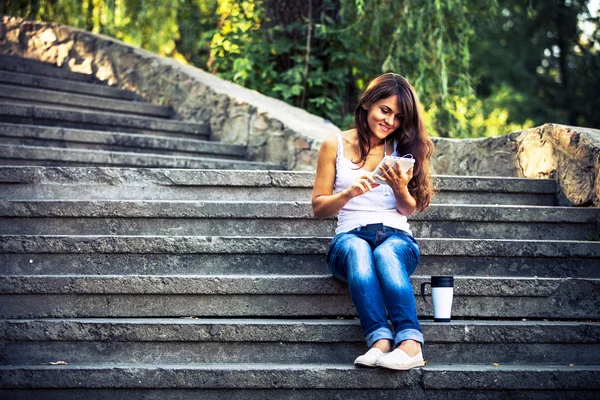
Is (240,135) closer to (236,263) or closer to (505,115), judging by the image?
(236,263)

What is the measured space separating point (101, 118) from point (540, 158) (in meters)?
3.63

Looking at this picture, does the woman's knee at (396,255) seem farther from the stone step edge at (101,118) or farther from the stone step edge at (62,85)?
the stone step edge at (62,85)

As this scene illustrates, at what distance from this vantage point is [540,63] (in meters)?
19.3

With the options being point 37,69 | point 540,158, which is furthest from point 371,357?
point 37,69

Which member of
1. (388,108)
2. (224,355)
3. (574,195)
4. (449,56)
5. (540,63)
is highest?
(540,63)

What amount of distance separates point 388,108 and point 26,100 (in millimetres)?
4171

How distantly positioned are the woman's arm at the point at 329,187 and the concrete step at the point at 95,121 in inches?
127

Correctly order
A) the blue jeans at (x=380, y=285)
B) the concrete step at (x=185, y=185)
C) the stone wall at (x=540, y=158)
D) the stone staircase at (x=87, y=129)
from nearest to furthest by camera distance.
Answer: the blue jeans at (x=380, y=285) → the concrete step at (x=185, y=185) → the stone wall at (x=540, y=158) → the stone staircase at (x=87, y=129)

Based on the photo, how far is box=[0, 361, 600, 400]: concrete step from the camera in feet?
10.3

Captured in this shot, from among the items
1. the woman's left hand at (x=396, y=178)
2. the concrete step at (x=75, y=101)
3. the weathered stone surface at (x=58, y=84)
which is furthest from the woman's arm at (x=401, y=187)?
the weathered stone surface at (x=58, y=84)

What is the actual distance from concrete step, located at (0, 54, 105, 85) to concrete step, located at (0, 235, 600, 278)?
4.21 meters

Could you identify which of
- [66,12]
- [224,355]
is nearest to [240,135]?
[224,355]

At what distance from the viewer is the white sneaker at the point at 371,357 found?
120 inches

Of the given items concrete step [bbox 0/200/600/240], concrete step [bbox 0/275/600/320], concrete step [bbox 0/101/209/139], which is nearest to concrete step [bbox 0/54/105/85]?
concrete step [bbox 0/101/209/139]
